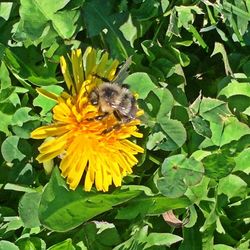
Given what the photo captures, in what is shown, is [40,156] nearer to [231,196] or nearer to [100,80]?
[100,80]

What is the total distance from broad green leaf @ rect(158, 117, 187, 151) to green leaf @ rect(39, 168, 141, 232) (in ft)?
0.61

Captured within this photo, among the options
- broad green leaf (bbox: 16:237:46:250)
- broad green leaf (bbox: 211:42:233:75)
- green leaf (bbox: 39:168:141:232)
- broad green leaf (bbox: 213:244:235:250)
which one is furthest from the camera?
broad green leaf (bbox: 211:42:233:75)

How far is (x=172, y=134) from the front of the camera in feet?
7.44

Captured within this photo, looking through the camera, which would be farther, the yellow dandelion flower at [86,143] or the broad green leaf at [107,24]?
the broad green leaf at [107,24]

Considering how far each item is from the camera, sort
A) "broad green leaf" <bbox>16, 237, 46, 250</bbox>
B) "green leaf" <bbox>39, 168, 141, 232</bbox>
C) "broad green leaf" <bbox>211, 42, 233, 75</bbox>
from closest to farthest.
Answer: "green leaf" <bbox>39, 168, 141, 232</bbox>
"broad green leaf" <bbox>16, 237, 46, 250</bbox>
"broad green leaf" <bbox>211, 42, 233, 75</bbox>

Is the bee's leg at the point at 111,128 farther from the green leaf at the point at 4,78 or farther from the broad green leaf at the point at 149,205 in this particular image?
the green leaf at the point at 4,78

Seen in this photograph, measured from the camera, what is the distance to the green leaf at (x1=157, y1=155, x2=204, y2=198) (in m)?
2.19

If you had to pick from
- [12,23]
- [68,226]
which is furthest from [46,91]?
[68,226]

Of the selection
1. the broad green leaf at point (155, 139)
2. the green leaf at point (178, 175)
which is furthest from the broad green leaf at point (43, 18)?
the green leaf at point (178, 175)

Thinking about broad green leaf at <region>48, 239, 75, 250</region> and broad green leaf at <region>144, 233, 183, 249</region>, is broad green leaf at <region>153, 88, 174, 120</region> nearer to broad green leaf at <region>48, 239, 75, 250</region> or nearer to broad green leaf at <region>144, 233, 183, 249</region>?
broad green leaf at <region>144, 233, 183, 249</region>

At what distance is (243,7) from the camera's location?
248cm

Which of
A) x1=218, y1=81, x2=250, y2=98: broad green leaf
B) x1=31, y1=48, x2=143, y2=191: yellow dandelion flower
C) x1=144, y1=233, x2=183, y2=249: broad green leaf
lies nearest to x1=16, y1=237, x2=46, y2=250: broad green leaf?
x1=31, y1=48, x2=143, y2=191: yellow dandelion flower

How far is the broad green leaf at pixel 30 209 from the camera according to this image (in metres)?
2.19

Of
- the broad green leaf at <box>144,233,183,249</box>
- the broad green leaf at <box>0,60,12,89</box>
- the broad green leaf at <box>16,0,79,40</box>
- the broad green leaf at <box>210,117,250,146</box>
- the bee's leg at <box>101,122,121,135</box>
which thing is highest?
the broad green leaf at <box>16,0,79,40</box>
